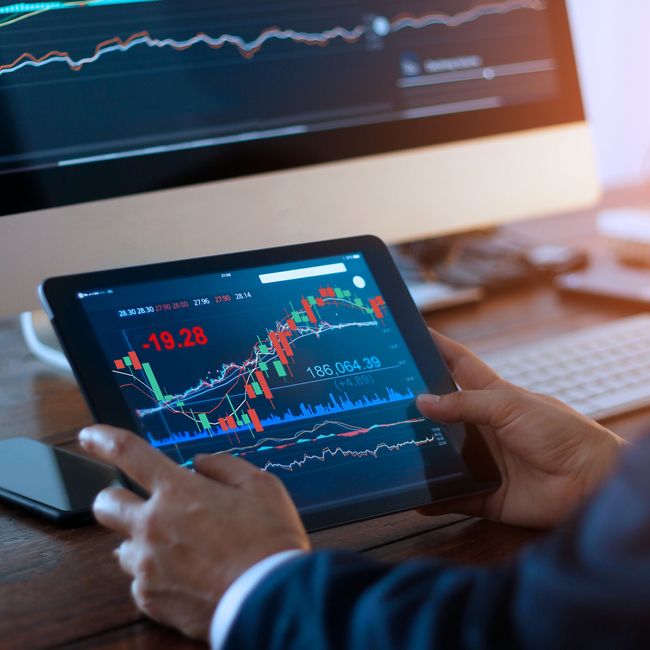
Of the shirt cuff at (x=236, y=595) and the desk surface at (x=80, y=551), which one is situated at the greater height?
the shirt cuff at (x=236, y=595)

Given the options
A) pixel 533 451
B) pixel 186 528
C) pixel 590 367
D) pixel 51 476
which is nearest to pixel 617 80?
pixel 590 367

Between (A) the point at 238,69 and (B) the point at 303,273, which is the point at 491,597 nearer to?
(B) the point at 303,273

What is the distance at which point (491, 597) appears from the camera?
49cm

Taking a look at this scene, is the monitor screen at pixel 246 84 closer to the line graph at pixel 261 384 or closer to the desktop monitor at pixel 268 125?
the desktop monitor at pixel 268 125

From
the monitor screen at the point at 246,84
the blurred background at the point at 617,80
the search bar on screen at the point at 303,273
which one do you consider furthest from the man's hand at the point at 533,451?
the blurred background at the point at 617,80

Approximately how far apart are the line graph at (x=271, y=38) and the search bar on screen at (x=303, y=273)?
301mm

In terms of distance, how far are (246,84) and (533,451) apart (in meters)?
0.48

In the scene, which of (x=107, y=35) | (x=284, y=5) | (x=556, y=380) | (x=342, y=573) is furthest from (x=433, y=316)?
(x=342, y=573)

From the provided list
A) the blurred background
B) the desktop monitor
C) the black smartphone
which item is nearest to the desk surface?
the black smartphone

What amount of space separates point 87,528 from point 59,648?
18 cm

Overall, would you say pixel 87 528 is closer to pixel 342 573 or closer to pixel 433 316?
pixel 342 573

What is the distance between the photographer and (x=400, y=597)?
52 centimetres

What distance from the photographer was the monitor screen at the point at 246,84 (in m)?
0.89

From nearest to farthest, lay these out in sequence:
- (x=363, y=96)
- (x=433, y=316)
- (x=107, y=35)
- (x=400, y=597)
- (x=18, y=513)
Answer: (x=400, y=597)
(x=18, y=513)
(x=107, y=35)
(x=363, y=96)
(x=433, y=316)
